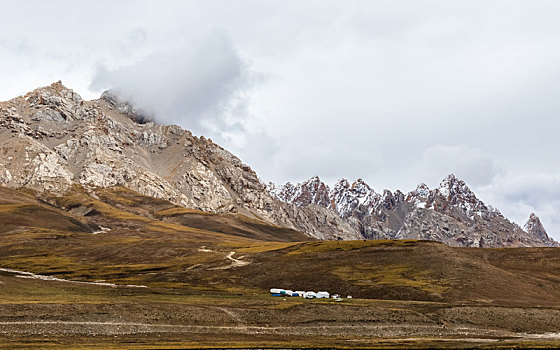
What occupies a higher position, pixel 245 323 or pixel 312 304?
pixel 312 304

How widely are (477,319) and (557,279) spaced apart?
61.5 metres

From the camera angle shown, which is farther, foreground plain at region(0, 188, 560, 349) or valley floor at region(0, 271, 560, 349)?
foreground plain at region(0, 188, 560, 349)

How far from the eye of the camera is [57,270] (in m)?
173

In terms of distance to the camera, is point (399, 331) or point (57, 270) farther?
point (57, 270)

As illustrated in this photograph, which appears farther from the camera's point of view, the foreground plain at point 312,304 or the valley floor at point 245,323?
the foreground plain at point 312,304

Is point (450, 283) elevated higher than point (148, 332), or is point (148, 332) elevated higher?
point (450, 283)

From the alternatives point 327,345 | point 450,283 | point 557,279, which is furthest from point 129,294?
point 557,279

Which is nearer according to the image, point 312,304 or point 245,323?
point 245,323

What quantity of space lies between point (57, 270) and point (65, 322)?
10887cm

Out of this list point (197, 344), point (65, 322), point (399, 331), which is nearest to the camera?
point (197, 344)

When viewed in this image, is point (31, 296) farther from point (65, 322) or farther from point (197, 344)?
point (197, 344)

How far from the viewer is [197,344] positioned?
63906 millimetres

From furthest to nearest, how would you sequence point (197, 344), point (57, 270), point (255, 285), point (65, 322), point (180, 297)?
point (57, 270) < point (255, 285) < point (180, 297) < point (65, 322) < point (197, 344)

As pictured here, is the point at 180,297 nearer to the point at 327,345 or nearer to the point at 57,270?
the point at 327,345
